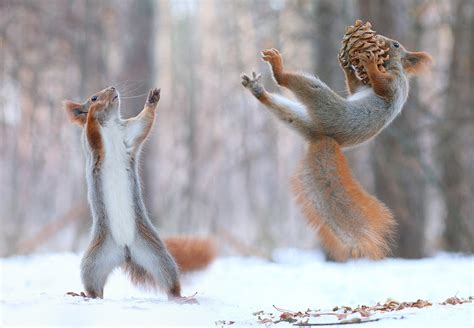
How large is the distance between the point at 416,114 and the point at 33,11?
6342mm

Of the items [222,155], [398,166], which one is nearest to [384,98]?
[398,166]

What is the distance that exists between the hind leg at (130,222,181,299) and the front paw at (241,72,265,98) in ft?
4.07

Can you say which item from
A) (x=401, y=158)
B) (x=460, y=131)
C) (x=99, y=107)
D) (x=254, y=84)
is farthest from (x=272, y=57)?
(x=460, y=131)

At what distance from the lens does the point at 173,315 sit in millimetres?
4676

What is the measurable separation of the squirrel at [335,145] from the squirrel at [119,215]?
1008mm

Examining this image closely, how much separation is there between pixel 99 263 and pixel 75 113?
49.7 inches

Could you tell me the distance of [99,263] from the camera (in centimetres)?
551

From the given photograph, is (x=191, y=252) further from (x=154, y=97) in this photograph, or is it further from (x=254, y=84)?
(x=254, y=84)

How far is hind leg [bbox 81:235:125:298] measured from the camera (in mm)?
5504

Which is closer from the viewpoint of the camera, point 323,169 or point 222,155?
point 323,169

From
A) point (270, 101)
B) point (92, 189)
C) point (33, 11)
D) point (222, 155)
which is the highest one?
point (33, 11)

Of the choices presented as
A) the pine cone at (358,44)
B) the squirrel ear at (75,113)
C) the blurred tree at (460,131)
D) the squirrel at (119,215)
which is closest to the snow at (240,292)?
the squirrel at (119,215)

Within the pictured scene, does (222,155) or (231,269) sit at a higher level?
(222,155)

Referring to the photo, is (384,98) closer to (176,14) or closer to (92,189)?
(92,189)
